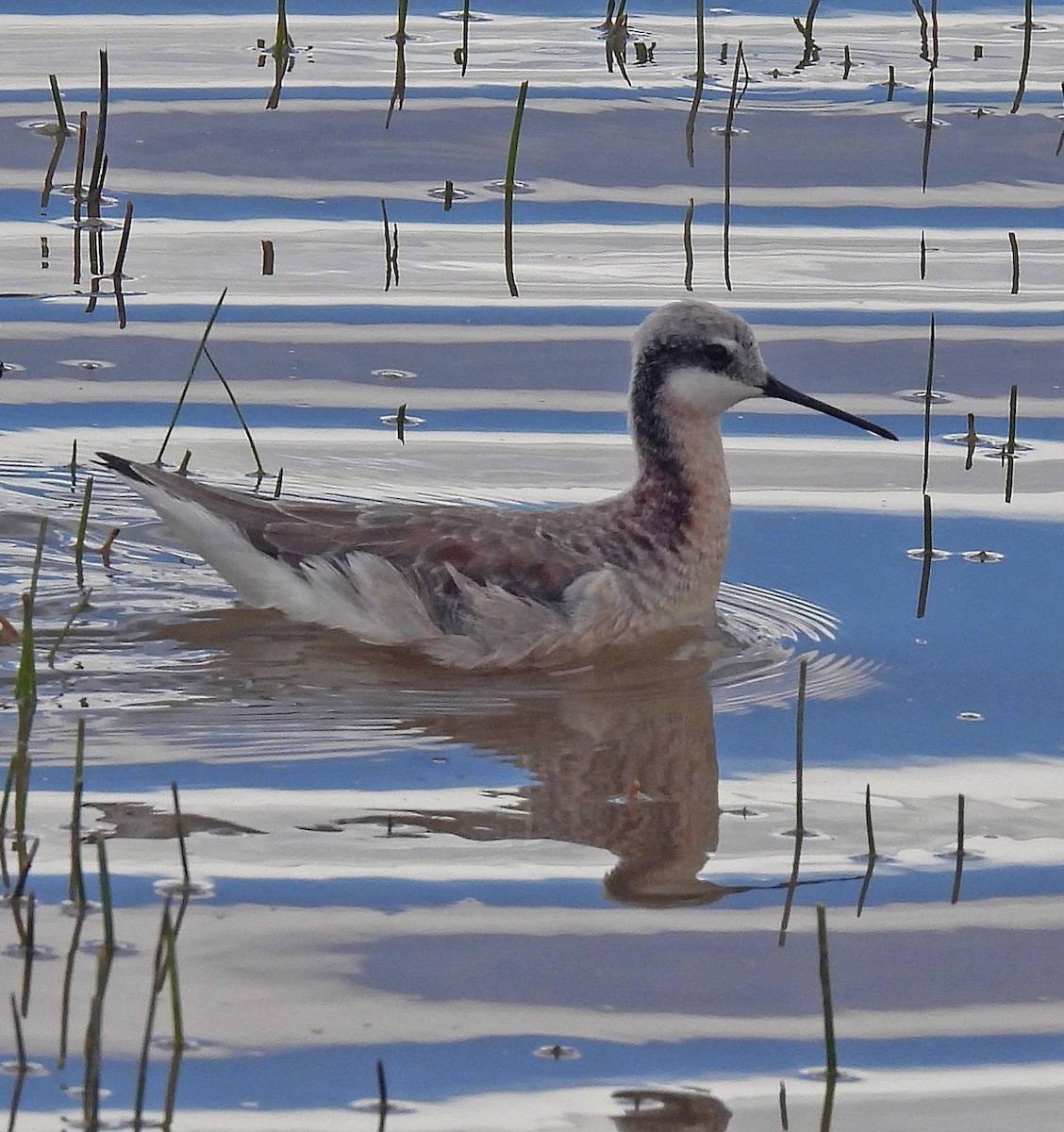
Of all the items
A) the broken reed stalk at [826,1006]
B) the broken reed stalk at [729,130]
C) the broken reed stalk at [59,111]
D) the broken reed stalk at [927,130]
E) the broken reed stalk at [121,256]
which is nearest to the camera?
the broken reed stalk at [826,1006]

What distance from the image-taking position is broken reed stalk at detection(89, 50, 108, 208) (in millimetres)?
9461

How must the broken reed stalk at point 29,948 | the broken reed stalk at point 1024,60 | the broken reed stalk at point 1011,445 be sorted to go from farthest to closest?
the broken reed stalk at point 1024,60
the broken reed stalk at point 1011,445
the broken reed stalk at point 29,948

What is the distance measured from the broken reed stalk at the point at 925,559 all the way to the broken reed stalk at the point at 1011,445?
0.37 m

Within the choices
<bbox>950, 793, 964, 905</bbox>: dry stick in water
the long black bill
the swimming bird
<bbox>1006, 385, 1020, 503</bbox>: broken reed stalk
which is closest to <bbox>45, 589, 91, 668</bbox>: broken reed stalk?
the swimming bird

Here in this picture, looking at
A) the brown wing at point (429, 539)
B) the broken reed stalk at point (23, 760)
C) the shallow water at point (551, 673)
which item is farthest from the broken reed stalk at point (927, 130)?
the broken reed stalk at point (23, 760)

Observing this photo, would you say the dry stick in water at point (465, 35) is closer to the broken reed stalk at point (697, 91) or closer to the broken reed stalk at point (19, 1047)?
the broken reed stalk at point (697, 91)

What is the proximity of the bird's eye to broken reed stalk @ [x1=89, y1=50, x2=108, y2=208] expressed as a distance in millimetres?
3563

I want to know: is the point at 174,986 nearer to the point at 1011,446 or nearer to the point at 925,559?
the point at 925,559

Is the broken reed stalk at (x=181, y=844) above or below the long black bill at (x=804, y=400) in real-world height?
below

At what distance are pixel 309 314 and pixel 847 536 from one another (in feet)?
8.49

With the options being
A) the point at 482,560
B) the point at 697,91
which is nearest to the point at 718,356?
the point at 482,560

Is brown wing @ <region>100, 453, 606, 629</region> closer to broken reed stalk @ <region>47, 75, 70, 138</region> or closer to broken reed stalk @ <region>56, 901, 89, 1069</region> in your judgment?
broken reed stalk @ <region>56, 901, 89, 1069</region>

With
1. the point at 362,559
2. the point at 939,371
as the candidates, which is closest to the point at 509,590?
the point at 362,559

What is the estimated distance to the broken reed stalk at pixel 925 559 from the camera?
659 cm
